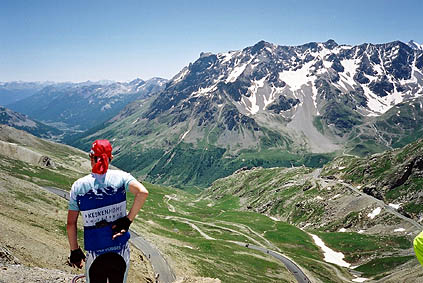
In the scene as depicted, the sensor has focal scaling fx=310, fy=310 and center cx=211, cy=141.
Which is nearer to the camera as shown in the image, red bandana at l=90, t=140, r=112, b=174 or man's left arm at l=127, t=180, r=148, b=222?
man's left arm at l=127, t=180, r=148, b=222

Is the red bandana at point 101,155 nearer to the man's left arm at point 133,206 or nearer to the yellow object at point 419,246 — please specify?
the man's left arm at point 133,206

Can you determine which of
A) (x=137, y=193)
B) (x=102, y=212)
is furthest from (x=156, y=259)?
(x=137, y=193)

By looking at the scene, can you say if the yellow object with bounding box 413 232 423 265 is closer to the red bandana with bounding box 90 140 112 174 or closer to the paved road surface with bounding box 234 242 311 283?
the red bandana with bounding box 90 140 112 174

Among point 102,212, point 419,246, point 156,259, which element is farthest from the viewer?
point 156,259

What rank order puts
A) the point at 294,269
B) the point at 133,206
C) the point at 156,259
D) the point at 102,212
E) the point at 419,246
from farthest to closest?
1. the point at 294,269
2. the point at 156,259
3. the point at 133,206
4. the point at 102,212
5. the point at 419,246

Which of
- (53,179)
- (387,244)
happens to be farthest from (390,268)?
(53,179)

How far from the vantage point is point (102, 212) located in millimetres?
9680

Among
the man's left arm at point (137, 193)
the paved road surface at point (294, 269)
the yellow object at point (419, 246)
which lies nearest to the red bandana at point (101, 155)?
the man's left arm at point (137, 193)

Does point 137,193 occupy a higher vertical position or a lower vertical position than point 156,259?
higher

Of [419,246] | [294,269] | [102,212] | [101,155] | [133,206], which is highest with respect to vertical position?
[101,155]

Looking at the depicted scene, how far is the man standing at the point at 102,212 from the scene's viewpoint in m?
9.61

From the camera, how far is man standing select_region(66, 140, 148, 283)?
31.5ft

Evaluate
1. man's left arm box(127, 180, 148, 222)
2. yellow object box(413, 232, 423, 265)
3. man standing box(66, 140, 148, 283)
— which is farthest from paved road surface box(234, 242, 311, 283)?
man's left arm box(127, 180, 148, 222)

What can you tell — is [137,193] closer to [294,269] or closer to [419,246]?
[419,246]
